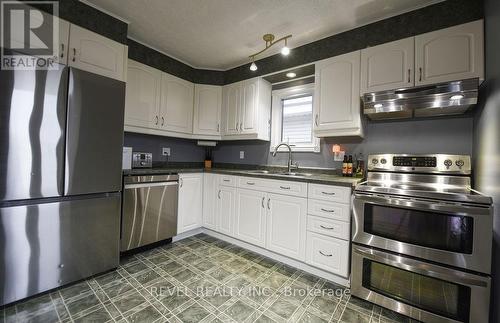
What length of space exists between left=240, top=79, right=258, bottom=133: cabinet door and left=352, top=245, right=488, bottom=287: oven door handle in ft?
6.24

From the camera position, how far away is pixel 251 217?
8.03 ft

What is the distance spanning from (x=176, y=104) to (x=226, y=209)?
5.41 ft

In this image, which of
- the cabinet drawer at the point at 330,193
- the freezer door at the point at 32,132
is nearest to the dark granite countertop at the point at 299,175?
the cabinet drawer at the point at 330,193

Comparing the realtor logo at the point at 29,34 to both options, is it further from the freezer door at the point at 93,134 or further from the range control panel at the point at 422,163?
the range control panel at the point at 422,163

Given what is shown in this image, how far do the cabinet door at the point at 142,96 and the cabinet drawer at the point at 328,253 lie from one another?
2.35 m

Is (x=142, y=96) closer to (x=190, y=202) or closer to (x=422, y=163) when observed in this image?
(x=190, y=202)

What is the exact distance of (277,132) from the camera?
304 cm

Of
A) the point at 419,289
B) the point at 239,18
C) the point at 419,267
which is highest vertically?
the point at 239,18

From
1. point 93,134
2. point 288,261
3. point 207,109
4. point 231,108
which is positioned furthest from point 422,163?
point 93,134

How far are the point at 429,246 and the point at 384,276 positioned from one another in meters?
0.39

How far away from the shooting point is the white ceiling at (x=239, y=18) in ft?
6.10

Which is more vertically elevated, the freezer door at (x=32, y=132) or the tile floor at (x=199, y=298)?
the freezer door at (x=32, y=132)

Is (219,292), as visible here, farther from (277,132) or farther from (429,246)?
(277,132)

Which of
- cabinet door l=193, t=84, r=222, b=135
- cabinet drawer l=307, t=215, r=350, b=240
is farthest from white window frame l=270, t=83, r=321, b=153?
cabinet drawer l=307, t=215, r=350, b=240
